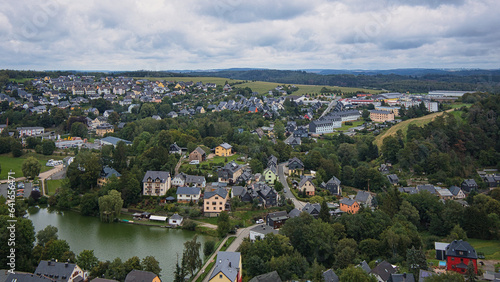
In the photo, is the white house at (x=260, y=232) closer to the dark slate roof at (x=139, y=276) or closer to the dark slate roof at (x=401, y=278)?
the dark slate roof at (x=139, y=276)

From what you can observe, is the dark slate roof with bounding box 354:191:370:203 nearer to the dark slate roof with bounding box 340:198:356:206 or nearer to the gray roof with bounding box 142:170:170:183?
the dark slate roof with bounding box 340:198:356:206

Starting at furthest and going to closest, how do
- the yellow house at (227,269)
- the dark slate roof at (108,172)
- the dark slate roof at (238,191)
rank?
the dark slate roof at (108,172) < the dark slate roof at (238,191) < the yellow house at (227,269)

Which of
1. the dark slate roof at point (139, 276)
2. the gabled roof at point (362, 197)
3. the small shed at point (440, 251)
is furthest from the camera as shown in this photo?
the gabled roof at point (362, 197)

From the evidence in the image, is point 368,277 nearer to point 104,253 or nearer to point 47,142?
point 104,253

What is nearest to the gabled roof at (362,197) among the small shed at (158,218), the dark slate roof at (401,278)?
the dark slate roof at (401,278)

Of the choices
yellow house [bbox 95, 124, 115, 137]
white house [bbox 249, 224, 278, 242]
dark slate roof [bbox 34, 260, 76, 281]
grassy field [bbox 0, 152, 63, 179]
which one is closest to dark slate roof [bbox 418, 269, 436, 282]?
white house [bbox 249, 224, 278, 242]

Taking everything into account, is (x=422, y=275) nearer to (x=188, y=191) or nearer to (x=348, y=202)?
(x=348, y=202)

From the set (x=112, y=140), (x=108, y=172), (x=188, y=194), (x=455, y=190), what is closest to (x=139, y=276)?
(x=188, y=194)
